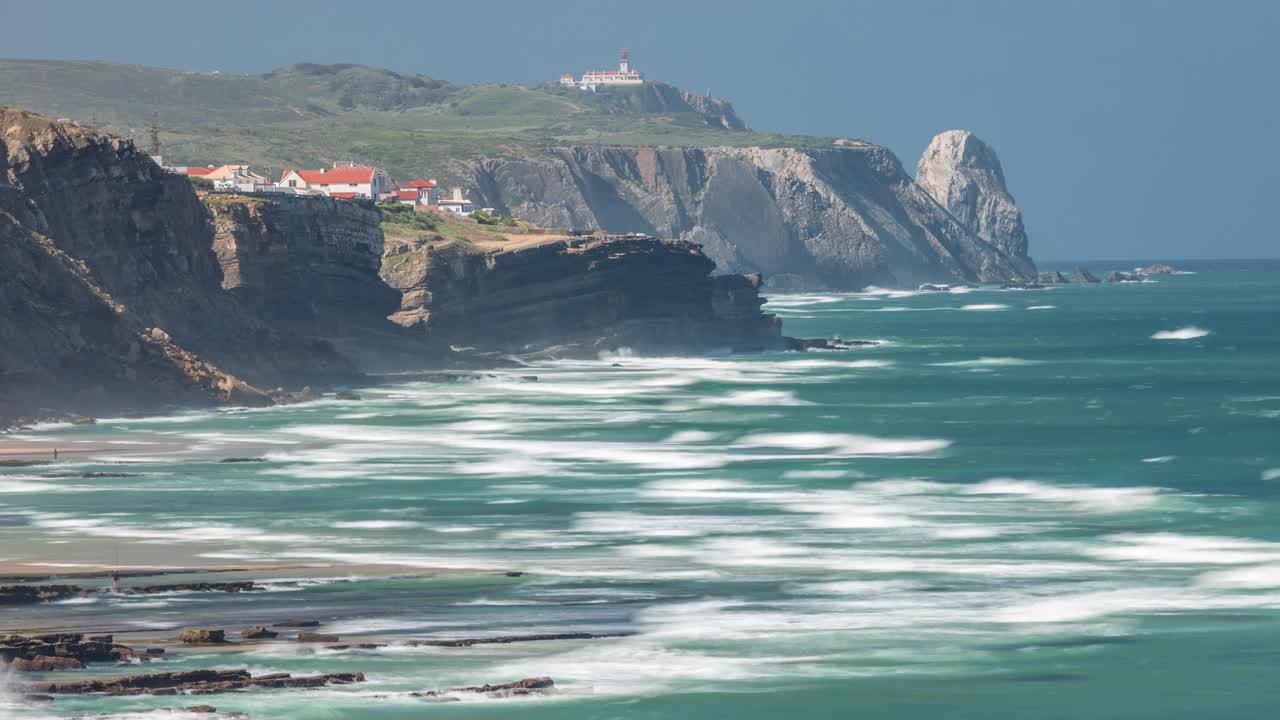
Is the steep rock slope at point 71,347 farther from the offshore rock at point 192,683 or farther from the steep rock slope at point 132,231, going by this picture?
the offshore rock at point 192,683

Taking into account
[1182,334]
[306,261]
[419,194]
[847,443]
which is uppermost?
[419,194]

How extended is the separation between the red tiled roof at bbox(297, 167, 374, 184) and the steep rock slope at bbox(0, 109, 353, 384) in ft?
196

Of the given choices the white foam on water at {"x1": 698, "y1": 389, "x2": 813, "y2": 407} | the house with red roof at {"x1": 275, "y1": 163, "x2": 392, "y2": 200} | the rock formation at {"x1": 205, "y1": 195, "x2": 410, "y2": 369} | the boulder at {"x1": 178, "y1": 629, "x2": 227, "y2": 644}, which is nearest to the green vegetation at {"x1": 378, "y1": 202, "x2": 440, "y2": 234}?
the house with red roof at {"x1": 275, "y1": 163, "x2": 392, "y2": 200}

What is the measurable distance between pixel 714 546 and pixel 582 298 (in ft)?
281

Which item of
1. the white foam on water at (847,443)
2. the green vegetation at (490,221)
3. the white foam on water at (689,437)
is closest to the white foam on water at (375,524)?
the white foam on water at (847,443)

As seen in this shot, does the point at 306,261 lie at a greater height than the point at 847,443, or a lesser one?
greater

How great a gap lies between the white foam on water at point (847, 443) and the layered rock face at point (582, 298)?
44.6 m

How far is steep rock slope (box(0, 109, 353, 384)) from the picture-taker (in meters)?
88.3

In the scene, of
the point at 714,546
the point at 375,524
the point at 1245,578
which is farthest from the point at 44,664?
the point at 1245,578

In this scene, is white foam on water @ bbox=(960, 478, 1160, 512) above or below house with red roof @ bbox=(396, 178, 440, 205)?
below

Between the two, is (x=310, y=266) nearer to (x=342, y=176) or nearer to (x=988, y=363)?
(x=988, y=363)

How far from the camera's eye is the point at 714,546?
48.2 meters

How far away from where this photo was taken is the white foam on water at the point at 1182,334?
155625 mm

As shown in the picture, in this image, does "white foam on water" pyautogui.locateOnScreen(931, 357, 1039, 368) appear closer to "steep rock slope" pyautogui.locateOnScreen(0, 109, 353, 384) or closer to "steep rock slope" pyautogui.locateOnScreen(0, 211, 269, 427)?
"steep rock slope" pyautogui.locateOnScreen(0, 109, 353, 384)
